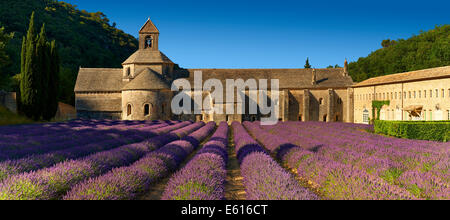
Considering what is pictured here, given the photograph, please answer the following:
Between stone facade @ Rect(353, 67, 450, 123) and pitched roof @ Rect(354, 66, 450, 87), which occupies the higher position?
pitched roof @ Rect(354, 66, 450, 87)

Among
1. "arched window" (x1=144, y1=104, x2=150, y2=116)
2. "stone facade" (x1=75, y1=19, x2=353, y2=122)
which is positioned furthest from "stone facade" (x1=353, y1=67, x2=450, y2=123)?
"arched window" (x1=144, y1=104, x2=150, y2=116)

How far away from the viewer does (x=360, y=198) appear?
13.7 ft

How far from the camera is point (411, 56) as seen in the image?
5178 centimetres

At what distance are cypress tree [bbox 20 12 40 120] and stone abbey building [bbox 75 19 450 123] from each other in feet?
33.7

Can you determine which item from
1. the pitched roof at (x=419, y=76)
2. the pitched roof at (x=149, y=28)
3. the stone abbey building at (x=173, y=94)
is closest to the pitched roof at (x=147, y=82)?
the stone abbey building at (x=173, y=94)

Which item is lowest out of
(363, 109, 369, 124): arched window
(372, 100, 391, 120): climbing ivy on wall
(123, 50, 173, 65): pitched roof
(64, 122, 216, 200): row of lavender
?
(64, 122, 216, 200): row of lavender

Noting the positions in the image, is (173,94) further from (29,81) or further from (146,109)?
(29,81)

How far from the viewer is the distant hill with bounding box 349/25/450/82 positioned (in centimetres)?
4512

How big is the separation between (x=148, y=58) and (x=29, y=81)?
1554 centimetres

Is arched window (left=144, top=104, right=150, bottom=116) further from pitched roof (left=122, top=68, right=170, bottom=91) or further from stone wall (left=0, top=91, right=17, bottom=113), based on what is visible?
stone wall (left=0, top=91, right=17, bottom=113)

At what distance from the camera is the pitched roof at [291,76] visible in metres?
40.8

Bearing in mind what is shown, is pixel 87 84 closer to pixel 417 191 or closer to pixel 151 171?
pixel 151 171

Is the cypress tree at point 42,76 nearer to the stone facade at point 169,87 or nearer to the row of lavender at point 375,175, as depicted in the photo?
the stone facade at point 169,87

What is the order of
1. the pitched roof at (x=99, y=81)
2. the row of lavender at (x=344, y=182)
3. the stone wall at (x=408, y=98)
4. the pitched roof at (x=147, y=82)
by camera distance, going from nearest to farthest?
the row of lavender at (x=344, y=182), the stone wall at (x=408, y=98), the pitched roof at (x=147, y=82), the pitched roof at (x=99, y=81)
